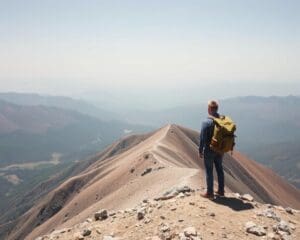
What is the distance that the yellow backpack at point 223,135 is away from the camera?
69.1 feet

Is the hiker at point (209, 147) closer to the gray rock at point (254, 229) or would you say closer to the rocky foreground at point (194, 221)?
the rocky foreground at point (194, 221)

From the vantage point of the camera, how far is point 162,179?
5003 cm

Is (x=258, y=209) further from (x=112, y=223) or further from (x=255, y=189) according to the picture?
(x=255, y=189)

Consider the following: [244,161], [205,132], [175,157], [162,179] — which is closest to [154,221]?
[205,132]

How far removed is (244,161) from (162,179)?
79.7 metres

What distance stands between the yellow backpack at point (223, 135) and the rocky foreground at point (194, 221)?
2.79 m

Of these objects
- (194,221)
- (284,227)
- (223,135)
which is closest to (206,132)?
(223,135)

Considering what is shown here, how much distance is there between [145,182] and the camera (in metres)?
53.7

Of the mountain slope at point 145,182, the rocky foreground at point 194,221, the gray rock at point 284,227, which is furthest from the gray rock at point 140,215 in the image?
the mountain slope at point 145,182

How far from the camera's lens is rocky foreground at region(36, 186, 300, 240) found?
17.8 metres

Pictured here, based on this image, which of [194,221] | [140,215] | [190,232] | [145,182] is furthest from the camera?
[145,182]

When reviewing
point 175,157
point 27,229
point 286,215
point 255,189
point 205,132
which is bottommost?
point 27,229

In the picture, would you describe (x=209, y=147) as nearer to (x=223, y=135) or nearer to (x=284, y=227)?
(x=223, y=135)

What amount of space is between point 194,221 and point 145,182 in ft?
116
